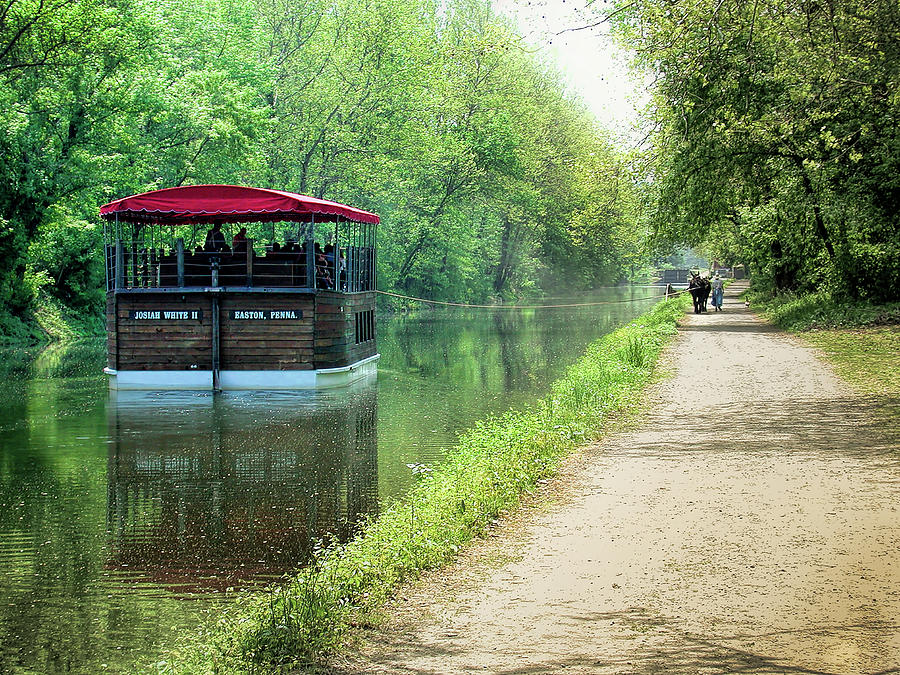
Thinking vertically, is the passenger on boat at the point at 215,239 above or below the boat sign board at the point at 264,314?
above

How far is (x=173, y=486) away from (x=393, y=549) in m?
6.08

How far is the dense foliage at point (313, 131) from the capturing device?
33250 mm

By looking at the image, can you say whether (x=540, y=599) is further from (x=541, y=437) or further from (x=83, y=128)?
(x=83, y=128)

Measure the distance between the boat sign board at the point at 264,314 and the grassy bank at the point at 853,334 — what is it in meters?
11.5

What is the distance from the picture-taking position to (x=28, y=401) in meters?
20.6

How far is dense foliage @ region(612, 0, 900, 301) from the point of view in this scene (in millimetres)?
13734

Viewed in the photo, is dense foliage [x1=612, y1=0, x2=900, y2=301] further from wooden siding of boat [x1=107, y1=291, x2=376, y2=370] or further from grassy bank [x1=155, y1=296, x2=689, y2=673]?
wooden siding of boat [x1=107, y1=291, x2=376, y2=370]

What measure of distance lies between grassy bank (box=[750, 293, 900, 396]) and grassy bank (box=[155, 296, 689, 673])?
17.9 feet

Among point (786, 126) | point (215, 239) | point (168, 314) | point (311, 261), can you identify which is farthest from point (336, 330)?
point (786, 126)

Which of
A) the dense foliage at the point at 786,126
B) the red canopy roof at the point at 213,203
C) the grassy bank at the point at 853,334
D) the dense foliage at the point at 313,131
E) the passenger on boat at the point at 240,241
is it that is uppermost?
the dense foliage at the point at 313,131

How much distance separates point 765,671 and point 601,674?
2.74 feet

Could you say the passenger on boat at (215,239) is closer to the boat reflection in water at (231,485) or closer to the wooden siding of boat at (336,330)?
the wooden siding of boat at (336,330)

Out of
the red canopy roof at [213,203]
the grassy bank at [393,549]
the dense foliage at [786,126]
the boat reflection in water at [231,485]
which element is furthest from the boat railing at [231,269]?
the grassy bank at [393,549]

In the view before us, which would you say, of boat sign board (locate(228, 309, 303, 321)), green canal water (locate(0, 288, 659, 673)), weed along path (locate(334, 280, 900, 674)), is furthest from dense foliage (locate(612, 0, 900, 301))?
boat sign board (locate(228, 309, 303, 321))
